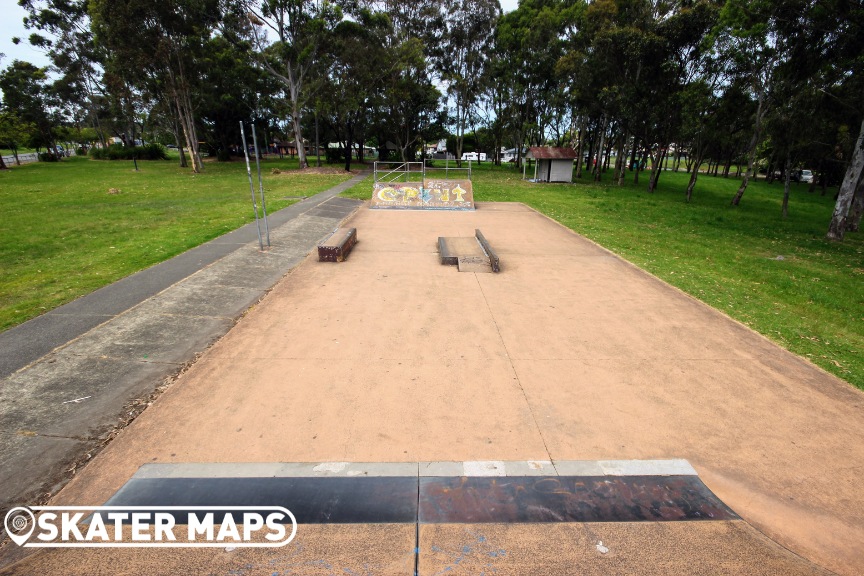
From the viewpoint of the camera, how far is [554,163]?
33.4 meters

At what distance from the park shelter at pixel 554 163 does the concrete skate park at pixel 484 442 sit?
28.6m

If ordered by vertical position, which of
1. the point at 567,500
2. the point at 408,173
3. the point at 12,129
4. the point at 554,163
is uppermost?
the point at 12,129

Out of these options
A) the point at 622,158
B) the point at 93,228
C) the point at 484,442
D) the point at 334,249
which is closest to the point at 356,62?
the point at 622,158

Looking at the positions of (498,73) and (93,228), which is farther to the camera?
(498,73)

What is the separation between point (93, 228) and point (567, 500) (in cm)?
1597

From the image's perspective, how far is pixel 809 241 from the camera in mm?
15156

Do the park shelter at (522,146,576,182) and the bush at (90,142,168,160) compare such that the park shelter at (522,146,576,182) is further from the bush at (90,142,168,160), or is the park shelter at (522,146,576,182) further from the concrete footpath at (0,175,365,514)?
the bush at (90,142,168,160)

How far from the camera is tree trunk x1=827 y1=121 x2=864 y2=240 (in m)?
14.3

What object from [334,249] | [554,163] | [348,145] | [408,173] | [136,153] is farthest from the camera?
[136,153]

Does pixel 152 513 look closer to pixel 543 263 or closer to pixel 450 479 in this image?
pixel 450 479

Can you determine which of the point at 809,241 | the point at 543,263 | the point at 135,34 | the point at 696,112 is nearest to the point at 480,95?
the point at 696,112

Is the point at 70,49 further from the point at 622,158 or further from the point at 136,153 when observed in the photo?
the point at 622,158

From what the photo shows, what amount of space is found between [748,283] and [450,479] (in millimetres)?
9377

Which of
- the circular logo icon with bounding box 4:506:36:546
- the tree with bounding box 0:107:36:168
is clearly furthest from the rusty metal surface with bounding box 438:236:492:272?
the tree with bounding box 0:107:36:168
